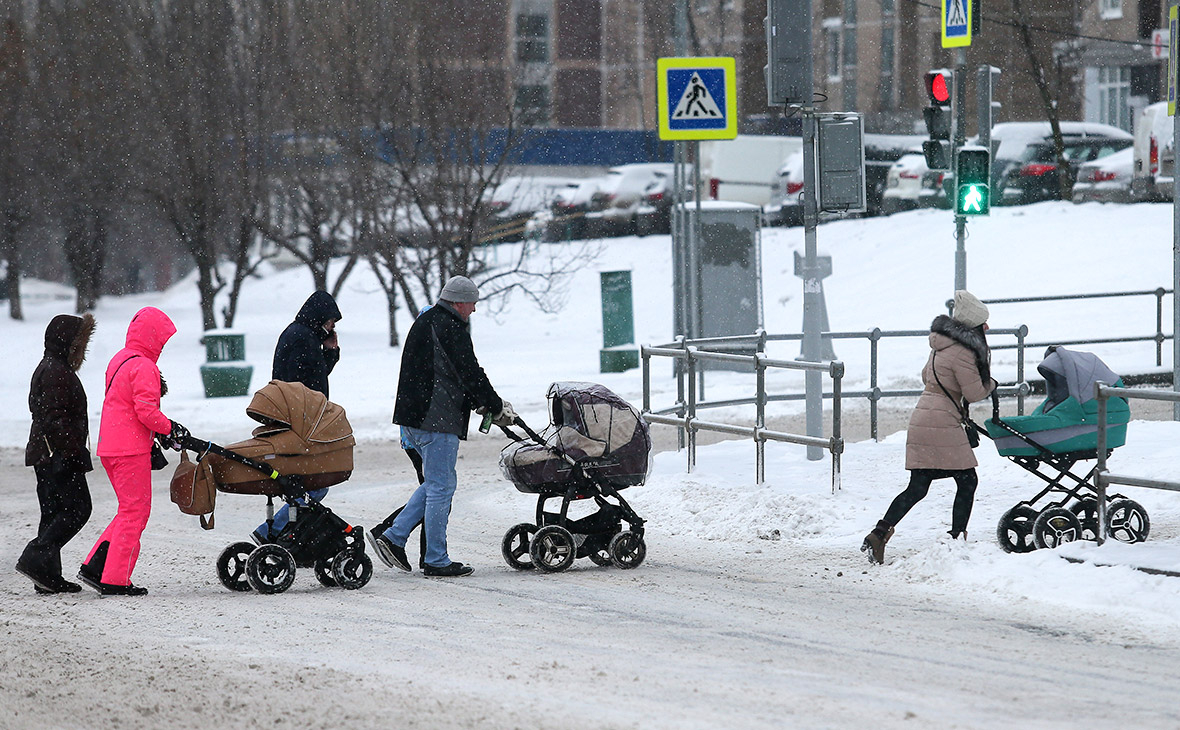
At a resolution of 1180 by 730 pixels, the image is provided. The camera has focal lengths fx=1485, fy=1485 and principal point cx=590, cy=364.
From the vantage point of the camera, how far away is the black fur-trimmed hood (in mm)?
8516

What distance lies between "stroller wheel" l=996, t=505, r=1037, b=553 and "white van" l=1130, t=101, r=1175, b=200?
67.9 feet

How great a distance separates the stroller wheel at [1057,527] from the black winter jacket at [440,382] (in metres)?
3.18

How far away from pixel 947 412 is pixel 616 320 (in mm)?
13125

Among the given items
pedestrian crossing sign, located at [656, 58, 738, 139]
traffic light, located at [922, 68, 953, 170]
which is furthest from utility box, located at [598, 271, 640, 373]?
pedestrian crossing sign, located at [656, 58, 738, 139]

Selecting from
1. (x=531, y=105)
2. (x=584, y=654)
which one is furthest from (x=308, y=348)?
(x=531, y=105)

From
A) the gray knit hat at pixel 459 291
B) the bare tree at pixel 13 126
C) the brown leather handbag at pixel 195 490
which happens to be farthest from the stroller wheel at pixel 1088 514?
the bare tree at pixel 13 126

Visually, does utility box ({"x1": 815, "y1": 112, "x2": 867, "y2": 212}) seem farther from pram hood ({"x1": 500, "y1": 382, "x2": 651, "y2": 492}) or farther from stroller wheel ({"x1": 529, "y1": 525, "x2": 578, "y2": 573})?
stroller wheel ({"x1": 529, "y1": 525, "x2": 578, "y2": 573})

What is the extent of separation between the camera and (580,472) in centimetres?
844

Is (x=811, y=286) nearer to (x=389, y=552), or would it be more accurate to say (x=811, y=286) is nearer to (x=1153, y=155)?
(x=389, y=552)

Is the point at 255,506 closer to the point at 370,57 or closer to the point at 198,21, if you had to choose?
the point at 370,57

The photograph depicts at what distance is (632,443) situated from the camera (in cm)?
861

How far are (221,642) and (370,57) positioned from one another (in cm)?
1997

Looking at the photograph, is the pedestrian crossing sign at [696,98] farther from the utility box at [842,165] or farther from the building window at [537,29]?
the building window at [537,29]

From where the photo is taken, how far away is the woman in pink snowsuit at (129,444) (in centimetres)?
793
